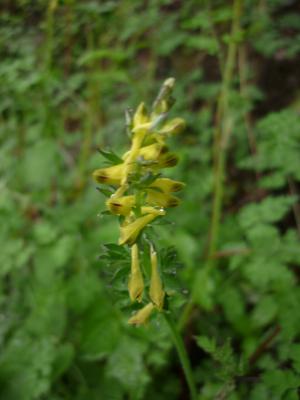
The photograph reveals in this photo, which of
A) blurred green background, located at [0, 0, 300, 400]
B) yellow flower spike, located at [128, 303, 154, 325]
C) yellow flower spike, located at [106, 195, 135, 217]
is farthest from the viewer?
blurred green background, located at [0, 0, 300, 400]

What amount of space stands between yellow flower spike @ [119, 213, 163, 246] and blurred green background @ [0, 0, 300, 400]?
0.66ft

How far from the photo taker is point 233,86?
121 inches

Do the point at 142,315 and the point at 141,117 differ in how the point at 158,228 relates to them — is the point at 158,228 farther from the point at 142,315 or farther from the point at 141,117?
the point at 141,117

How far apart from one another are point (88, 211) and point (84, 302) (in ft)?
1.98

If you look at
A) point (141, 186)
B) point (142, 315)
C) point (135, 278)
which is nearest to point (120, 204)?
point (141, 186)

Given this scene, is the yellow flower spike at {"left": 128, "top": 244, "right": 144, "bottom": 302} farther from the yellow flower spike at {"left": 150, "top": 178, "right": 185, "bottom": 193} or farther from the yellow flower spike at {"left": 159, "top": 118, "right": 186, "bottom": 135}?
the yellow flower spike at {"left": 159, "top": 118, "right": 186, "bottom": 135}

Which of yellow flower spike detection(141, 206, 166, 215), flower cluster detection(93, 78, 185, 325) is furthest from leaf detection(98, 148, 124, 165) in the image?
yellow flower spike detection(141, 206, 166, 215)

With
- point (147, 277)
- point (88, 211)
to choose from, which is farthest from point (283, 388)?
point (88, 211)

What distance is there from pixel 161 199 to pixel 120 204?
106mm

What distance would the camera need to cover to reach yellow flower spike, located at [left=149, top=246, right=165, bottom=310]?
108 centimetres

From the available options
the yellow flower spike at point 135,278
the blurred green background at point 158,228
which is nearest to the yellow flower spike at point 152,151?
the yellow flower spike at point 135,278

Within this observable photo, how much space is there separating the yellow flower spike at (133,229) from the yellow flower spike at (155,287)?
9 cm

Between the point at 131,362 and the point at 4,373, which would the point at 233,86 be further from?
the point at 4,373

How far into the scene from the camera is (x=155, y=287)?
1.08 metres
